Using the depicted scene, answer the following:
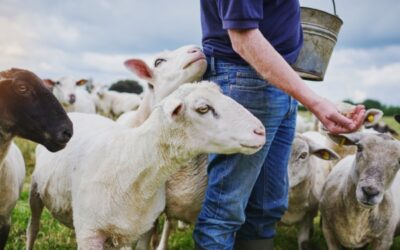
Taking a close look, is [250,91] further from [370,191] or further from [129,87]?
[129,87]

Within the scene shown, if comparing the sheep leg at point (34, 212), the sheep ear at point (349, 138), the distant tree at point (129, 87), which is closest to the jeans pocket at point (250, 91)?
the sheep ear at point (349, 138)

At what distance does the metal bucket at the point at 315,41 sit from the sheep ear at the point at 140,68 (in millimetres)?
1526

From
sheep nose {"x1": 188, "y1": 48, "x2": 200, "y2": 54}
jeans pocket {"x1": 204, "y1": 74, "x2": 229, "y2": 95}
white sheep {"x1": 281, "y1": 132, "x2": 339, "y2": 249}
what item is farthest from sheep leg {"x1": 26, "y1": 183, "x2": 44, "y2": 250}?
white sheep {"x1": 281, "y1": 132, "x2": 339, "y2": 249}

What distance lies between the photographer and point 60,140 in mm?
3691

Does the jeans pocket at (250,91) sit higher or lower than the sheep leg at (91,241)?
higher

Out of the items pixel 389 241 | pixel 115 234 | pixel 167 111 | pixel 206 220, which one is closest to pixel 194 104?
pixel 167 111

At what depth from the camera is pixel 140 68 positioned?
461cm

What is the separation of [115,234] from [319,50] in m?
1.82

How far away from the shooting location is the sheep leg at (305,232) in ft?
18.1

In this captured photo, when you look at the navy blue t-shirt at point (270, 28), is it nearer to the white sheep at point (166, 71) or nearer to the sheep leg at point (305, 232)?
the white sheep at point (166, 71)

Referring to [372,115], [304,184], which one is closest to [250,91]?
[372,115]

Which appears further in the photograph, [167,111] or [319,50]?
[319,50]

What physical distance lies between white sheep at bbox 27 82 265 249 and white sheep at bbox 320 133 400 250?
1.75 metres

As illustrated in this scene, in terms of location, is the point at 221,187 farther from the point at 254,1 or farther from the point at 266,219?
the point at 254,1
